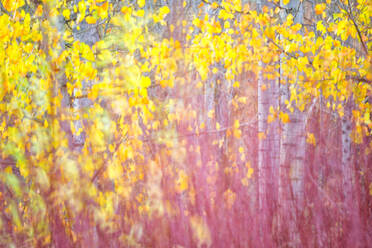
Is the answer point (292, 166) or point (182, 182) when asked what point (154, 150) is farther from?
point (292, 166)

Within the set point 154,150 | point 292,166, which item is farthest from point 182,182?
point 292,166

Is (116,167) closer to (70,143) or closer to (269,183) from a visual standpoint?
(70,143)

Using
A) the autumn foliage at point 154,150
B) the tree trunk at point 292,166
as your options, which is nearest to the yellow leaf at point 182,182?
the autumn foliage at point 154,150

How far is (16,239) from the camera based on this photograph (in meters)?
3.22

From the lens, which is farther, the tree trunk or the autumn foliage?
the tree trunk

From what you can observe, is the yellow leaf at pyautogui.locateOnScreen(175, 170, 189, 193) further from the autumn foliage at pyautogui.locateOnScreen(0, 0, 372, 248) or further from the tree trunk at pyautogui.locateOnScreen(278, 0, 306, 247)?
the tree trunk at pyautogui.locateOnScreen(278, 0, 306, 247)

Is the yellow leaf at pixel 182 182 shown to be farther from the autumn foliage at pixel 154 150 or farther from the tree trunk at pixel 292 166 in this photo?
the tree trunk at pixel 292 166

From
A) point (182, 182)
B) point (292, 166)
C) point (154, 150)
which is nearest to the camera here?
point (292, 166)

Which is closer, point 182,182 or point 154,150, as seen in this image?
point 182,182

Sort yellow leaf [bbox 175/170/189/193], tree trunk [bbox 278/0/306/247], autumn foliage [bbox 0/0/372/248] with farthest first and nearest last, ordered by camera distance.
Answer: yellow leaf [bbox 175/170/189/193] < tree trunk [bbox 278/0/306/247] < autumn foliage [bbox 0/0/372/248]

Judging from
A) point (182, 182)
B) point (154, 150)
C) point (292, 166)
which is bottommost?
point (182, 182)

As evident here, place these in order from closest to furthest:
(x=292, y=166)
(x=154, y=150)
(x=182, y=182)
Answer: (x=292, y=166) → (x=182, y=182) → (x=154, y=150)

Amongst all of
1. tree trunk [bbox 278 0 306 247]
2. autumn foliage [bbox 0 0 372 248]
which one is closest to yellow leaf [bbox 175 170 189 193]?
autumn foliage [bbox 0 0 372 248]

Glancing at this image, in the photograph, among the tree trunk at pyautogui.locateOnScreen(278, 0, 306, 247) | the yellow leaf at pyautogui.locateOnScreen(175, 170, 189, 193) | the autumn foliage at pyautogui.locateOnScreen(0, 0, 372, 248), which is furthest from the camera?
the yellow leaf at pyautogui.locateOnScreen(175, 170, 189, 193)
